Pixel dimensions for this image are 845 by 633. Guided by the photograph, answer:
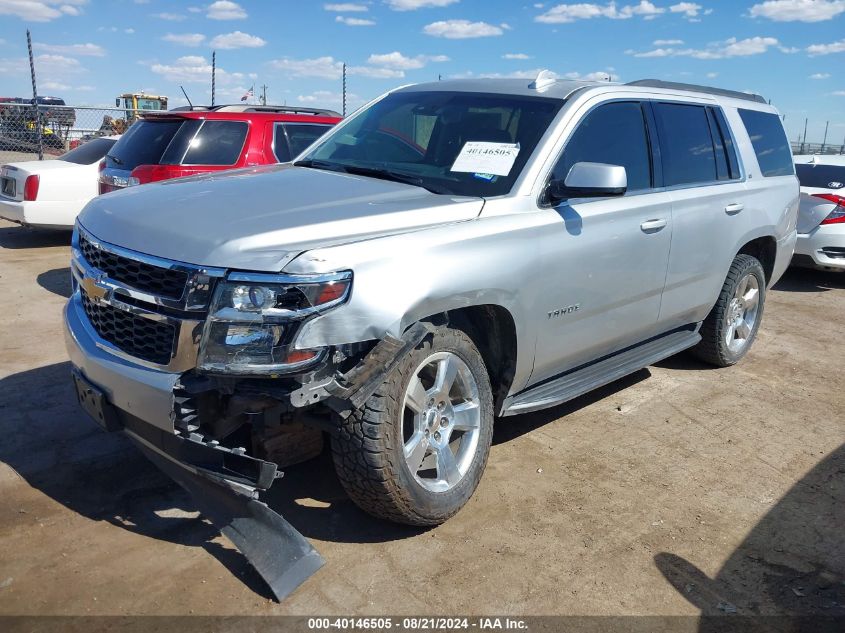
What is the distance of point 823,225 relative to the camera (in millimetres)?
9094

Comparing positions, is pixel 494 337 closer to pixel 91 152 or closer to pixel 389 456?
pixel 389 456

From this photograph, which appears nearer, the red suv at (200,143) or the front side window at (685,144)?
the front side window at (685,144)

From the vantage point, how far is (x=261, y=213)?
3178 millimetres

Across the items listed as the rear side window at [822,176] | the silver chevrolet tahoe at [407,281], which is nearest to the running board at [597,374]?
the silver chevrolet tahoe at [407,281]

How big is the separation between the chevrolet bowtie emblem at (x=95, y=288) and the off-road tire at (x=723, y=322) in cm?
423

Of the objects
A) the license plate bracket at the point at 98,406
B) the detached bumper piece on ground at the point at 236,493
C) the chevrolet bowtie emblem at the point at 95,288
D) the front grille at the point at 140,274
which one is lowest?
the detached bumper piece on ground at the point at 236,493

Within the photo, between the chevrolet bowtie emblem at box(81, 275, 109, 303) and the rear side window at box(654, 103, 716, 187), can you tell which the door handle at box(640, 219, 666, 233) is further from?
the chevrolet bowtie emblem at box(81, 275, 109, 303)

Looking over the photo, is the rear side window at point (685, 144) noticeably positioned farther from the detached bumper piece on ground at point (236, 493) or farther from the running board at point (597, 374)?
the detached bumper piece on ground at point (236, 493)

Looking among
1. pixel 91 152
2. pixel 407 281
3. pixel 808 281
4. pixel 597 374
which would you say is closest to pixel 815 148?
pixel 808 281

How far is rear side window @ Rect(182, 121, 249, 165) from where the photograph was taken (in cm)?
755

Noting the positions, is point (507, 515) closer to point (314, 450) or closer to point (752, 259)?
point (314, 450)

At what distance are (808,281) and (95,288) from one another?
371 inches

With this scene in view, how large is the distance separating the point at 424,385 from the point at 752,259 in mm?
3513

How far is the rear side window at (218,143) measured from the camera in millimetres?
7555
